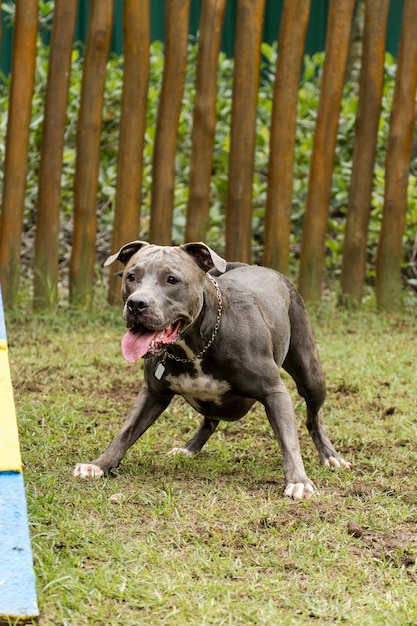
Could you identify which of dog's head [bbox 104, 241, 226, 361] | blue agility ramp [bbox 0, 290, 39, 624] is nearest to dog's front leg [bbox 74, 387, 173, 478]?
dog's head [bbox 104, 241, 226, 361]

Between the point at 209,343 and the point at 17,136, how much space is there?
11.3 ft

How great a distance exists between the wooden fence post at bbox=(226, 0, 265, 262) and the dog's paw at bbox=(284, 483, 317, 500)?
3655mm

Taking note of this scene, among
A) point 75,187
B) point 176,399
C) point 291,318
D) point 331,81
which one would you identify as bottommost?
point 176,399

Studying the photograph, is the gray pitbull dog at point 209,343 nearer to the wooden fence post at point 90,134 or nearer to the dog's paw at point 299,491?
the dog's paw at point 299,491

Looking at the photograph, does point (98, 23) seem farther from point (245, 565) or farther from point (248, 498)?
point (245, 565)

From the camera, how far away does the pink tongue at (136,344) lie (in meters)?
4.11

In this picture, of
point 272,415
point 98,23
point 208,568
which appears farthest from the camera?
point 98,23

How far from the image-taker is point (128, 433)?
4.65m

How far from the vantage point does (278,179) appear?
7715mm

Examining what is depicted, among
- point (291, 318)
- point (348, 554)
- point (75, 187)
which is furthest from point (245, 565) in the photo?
point (75, 187)

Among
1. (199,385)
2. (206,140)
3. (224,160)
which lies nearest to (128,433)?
(199,385)

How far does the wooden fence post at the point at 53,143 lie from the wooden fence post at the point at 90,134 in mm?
141

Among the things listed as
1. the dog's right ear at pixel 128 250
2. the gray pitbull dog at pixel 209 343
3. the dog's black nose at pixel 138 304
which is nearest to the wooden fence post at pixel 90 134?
the gray pitbull dog at pixel 209 343

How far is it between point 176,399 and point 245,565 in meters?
2.62
